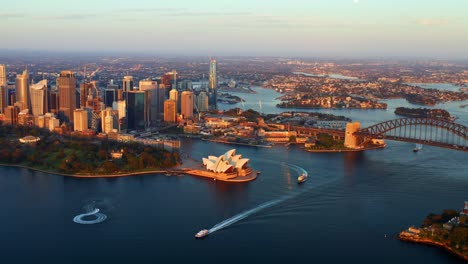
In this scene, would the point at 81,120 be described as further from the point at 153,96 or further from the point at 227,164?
the point at 227,164

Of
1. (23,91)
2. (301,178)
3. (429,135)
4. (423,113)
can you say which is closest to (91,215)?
(301,178)

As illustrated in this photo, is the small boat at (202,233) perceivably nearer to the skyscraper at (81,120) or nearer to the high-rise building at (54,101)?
the skyscraper at (81,120)

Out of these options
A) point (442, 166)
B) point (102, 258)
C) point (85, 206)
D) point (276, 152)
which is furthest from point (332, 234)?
point (276, 152)

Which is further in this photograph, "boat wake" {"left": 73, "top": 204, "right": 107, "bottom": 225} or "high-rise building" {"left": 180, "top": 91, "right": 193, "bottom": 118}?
"high-rise building" {"left": 180, "top": 91, "right": 193, "bottom": 118}

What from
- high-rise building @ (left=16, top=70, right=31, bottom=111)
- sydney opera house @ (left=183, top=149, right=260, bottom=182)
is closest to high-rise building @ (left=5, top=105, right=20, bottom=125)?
high-rise building @ (left=16, top=70, right=31, bottom=111)

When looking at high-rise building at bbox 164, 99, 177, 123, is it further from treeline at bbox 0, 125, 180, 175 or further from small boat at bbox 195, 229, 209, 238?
small boat at bbox 195, 229, 209, 238

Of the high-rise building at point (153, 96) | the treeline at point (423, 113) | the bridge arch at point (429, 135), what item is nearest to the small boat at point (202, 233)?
the bridge arch at point (429, 135)
